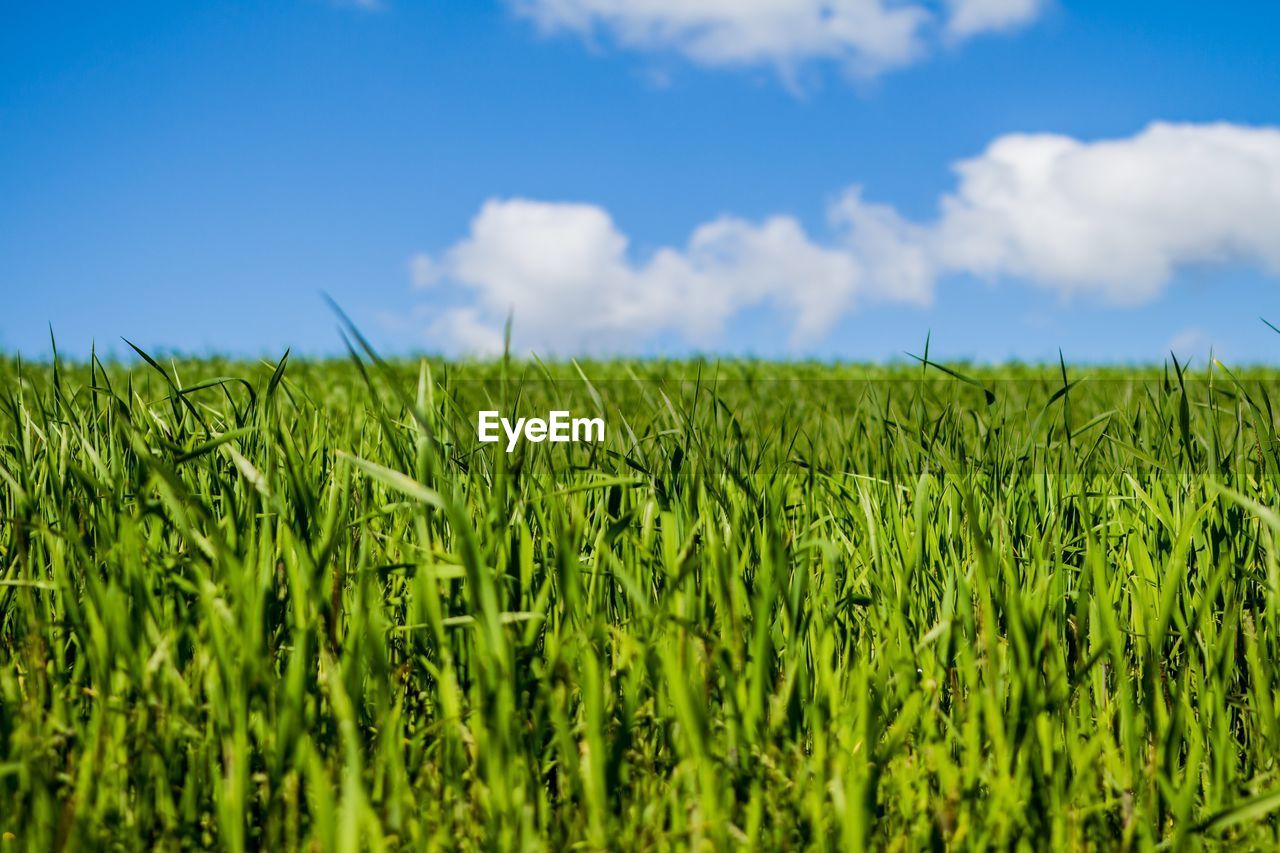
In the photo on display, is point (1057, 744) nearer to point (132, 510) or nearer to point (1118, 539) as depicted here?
point (1118, 539)

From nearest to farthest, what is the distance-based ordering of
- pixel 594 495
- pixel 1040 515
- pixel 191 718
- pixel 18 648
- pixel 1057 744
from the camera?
pixel 191 718, pixel 1057 744, pixel 18 648, pixel 1040 515, pixel 594 495

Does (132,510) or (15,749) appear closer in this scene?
(15,749)

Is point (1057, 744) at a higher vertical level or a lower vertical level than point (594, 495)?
lower

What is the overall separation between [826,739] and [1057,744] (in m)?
0.45

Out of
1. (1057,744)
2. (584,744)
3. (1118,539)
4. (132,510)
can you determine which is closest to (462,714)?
(584,744)

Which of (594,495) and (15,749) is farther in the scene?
(594,495)

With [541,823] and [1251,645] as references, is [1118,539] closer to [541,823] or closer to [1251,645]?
[1251,645]

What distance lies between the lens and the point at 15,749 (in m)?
1.18

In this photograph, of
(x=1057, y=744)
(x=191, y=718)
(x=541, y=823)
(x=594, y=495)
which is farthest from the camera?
(x=594, y=495)

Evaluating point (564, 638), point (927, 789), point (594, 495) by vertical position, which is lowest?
point (927, 789)

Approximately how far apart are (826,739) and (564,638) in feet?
1.21

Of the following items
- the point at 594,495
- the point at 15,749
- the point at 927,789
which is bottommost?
the point at 927,789

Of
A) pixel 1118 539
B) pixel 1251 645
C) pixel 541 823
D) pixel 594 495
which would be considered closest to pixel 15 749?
pixel 541 823

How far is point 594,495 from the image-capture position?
2096mm
